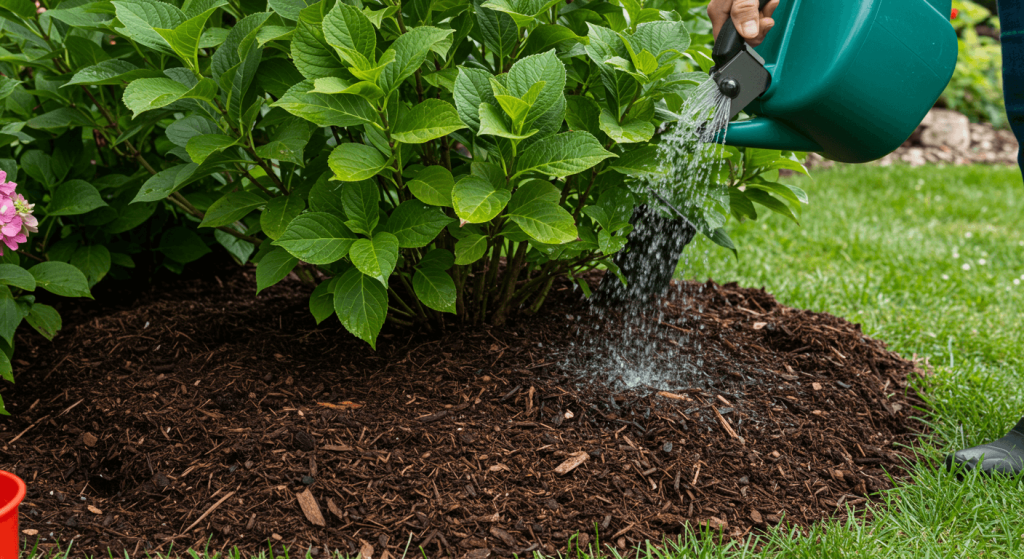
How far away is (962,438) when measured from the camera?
2.24 metres

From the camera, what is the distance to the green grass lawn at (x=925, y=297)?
1.77 metres

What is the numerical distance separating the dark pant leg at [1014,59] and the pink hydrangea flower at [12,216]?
2.43m

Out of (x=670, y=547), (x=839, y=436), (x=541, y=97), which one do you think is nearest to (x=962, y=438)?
(x=839, y=436)

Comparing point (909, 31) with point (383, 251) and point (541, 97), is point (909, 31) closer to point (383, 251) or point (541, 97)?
point (541, 97)

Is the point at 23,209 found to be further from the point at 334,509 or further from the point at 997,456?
the point at 997,456

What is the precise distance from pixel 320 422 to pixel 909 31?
164 cm

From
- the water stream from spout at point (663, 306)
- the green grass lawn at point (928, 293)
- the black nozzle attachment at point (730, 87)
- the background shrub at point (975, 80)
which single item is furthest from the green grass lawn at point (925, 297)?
the background shrub at point (975, 80)

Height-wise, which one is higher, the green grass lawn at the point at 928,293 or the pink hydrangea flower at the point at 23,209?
the pink hydrangea flower at the point at 23,209

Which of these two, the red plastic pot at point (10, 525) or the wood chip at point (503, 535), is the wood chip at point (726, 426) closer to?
the wood chip at point (503, 535)

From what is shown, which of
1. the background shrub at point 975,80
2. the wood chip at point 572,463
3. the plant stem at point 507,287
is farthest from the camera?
the background shrub at point 975,80

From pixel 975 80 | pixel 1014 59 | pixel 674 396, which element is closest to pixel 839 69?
pixel 1014 59

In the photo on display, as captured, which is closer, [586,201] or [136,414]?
[136,414]

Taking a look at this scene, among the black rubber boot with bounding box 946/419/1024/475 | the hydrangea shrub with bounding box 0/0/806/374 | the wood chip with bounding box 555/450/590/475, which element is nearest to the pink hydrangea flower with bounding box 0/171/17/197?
the hydrangea shrub with bounding box 0/0/806/374

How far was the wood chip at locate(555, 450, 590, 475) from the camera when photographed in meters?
1.83
